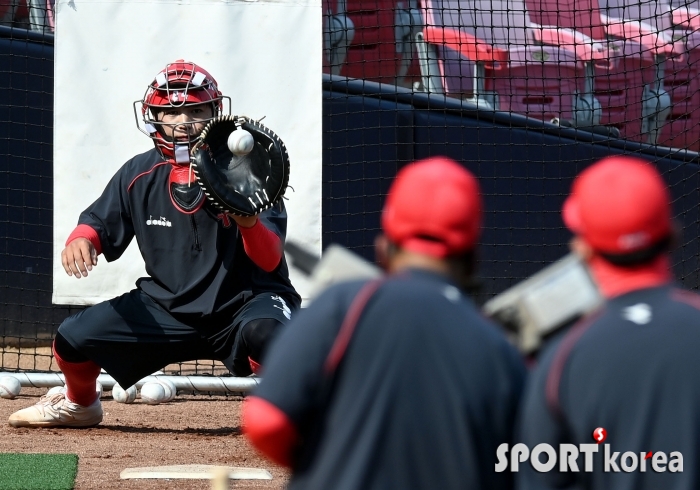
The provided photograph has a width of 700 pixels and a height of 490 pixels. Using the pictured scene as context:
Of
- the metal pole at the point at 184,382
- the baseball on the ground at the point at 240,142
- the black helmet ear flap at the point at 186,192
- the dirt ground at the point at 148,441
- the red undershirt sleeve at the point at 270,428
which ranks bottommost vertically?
the dirt ground at the point at 148,441

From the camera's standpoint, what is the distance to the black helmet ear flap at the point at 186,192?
5.23 m

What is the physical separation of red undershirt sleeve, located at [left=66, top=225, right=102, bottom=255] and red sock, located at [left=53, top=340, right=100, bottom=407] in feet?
2.05

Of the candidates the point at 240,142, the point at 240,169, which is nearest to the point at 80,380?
the point at 240,169

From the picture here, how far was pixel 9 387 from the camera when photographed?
6355 millimetres

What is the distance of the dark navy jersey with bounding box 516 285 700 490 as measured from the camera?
1971mm

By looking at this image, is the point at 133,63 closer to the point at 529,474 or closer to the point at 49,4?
the point at 49,4

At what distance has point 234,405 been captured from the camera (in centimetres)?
678

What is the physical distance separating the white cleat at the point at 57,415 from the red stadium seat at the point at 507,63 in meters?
4.05

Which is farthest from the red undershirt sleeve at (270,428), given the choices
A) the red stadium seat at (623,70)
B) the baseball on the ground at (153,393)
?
the red stadium seat at (623,70)

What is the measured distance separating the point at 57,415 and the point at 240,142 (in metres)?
1.90

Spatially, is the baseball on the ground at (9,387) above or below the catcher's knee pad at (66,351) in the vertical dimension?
below

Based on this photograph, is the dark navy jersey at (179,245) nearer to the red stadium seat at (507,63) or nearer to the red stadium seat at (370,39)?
the red stadium seat at (370,39)

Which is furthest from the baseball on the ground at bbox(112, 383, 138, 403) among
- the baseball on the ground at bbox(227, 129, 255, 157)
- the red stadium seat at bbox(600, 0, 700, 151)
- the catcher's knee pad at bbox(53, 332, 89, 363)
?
the red stadium seat at bbox(600, 0, 700, 151)

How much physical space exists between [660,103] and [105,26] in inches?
188
